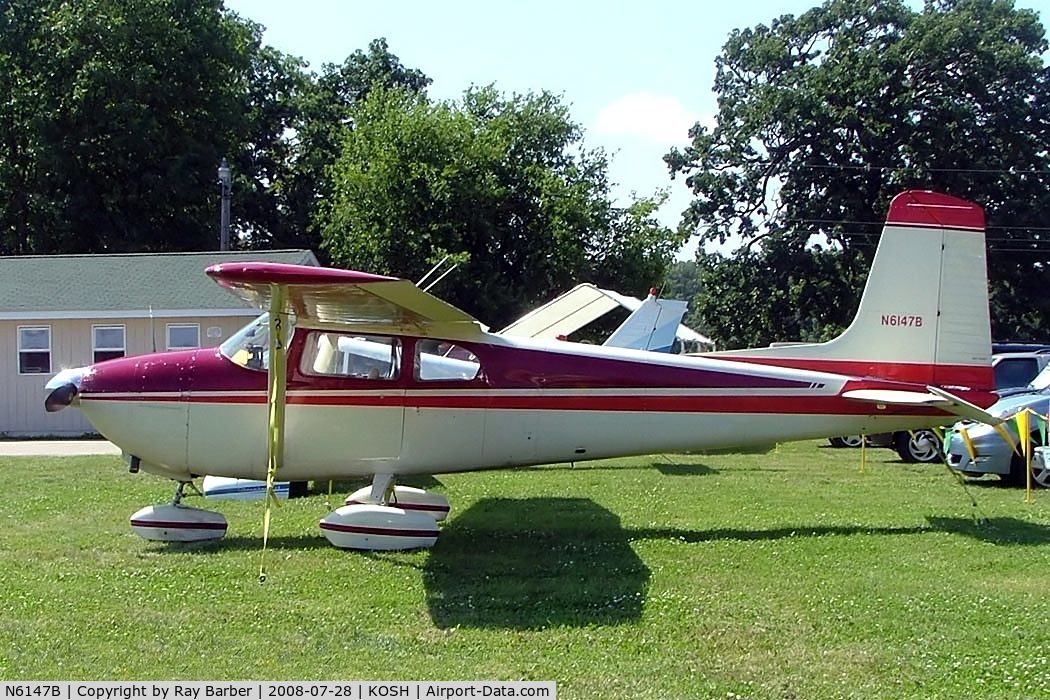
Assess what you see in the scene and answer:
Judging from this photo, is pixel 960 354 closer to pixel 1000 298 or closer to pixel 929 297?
pixel 929 297

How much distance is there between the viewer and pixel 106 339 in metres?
20.7

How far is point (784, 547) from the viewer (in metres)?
8.30

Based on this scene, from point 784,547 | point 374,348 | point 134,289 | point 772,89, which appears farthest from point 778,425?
point 772,89

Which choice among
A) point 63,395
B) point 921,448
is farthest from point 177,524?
point 921,448

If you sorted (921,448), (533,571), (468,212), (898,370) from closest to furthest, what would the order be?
(533,571)
(898,370)
(921,448)
(468,212)

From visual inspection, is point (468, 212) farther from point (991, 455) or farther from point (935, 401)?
point (935, 401)

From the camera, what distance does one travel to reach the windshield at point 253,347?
8555mm

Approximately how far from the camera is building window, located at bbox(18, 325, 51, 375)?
20.7 metres

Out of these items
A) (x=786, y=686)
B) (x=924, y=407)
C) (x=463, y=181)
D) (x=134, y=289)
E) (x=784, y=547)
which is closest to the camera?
(x=786, y=686)

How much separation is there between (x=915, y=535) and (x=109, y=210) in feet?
107

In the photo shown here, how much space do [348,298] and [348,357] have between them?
1041 millimetres

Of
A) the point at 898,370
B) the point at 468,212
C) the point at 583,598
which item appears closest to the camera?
the point at 583,598

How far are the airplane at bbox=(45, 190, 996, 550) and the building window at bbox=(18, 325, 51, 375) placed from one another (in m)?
13.3

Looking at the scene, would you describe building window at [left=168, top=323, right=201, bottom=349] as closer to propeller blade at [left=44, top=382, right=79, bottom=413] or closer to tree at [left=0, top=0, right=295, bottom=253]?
propeller blade at [left=44, top=382, right=79, bottom=413]
